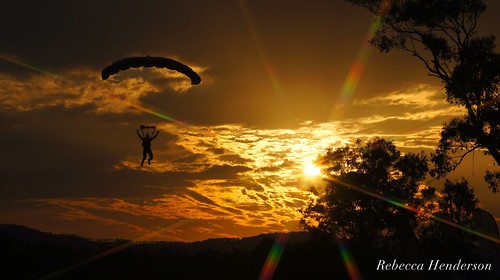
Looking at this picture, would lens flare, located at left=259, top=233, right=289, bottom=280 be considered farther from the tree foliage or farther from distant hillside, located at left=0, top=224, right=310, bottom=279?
the tree foliage

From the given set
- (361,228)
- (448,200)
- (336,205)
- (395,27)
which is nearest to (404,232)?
(361,228)

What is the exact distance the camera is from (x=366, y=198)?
54.6 metres

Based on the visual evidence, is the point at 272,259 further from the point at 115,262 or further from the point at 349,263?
the point at 115,262

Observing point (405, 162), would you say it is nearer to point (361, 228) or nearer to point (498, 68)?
point (498, 68)

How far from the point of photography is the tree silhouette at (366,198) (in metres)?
53.9

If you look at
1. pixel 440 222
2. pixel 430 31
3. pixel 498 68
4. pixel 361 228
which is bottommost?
pixel 361 228

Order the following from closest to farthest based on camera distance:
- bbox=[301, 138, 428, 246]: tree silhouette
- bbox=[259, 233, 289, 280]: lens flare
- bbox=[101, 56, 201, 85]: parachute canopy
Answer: bbox=[101, 56, 201, 85]: parachute canopy, bbox=[259, 233, 289, 280]: lens flare, bbox=[301, 138, 428, 246]: tree silhouette

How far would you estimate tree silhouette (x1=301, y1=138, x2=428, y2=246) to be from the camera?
177ft

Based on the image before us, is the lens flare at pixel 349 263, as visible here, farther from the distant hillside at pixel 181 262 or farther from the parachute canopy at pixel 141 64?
the parachute canopy at pixel 141 64

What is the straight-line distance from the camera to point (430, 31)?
2916cm

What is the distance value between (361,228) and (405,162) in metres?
23.2

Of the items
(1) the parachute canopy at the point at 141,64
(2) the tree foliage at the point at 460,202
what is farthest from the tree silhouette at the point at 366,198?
(1) the parachute canopy at the point at 141,64

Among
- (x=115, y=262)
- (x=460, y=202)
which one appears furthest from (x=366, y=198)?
(x=115, y=262)

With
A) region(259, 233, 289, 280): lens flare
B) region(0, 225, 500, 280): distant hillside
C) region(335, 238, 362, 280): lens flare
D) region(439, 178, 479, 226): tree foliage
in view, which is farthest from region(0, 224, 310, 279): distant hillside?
region(439, 178, 479, 226): tree foliage
